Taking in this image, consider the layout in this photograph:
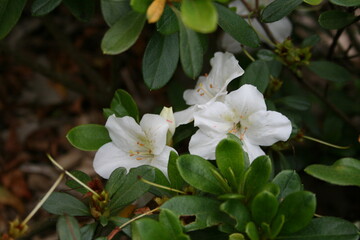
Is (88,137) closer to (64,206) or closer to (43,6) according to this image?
(64,206)

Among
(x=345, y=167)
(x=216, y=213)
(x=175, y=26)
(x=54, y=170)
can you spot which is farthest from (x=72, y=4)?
(x=54, y=170)

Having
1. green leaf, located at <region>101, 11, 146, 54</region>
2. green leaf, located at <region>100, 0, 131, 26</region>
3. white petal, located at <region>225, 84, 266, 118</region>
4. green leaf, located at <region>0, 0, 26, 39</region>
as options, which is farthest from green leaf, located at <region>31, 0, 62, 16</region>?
white petal, located at <region>225, 84, 266, 118</region>

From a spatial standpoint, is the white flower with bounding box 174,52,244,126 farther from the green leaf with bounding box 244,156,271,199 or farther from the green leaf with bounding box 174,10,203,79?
the green leaf with bounding box 244,156,271,199

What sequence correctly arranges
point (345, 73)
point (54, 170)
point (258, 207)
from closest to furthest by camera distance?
point (258, 207) < point (345, 73) < point (54, 170)

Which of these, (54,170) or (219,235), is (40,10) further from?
(54,170)

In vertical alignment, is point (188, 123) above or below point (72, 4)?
below

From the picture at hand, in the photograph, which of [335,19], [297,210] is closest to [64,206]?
[297,210]

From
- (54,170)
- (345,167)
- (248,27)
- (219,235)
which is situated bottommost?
(54,170)
